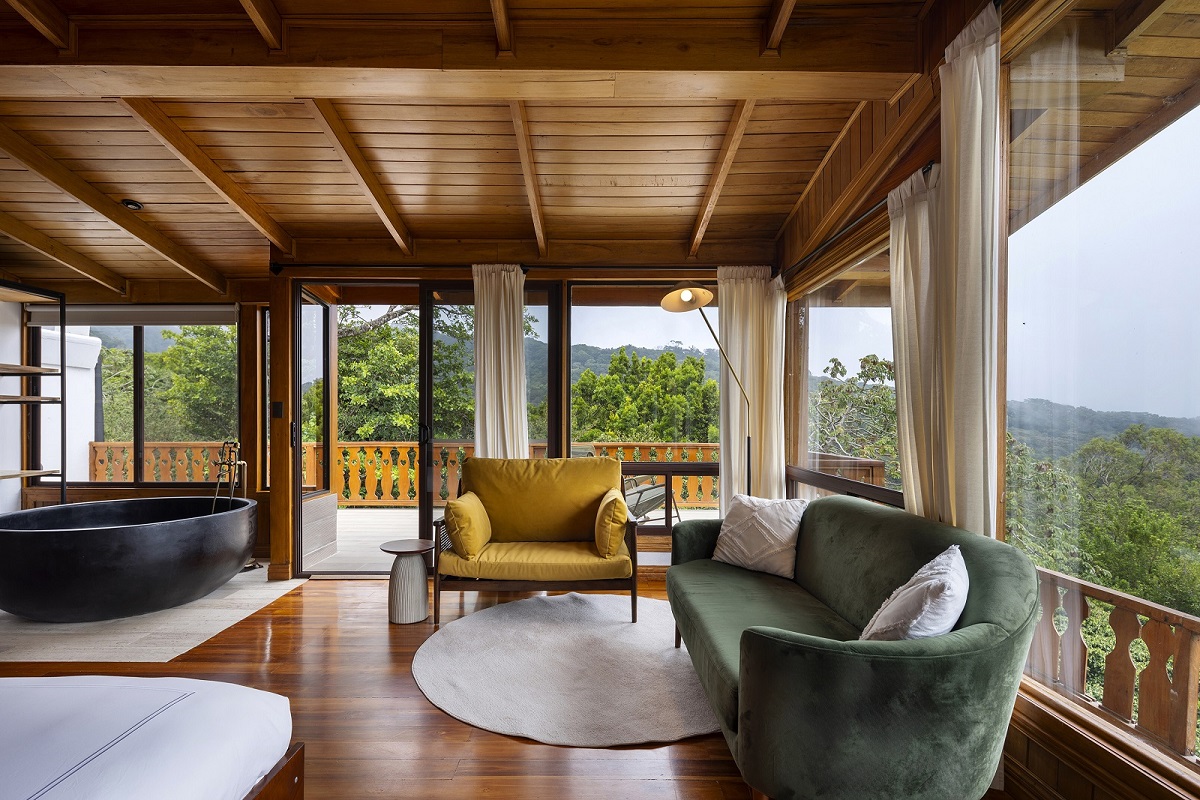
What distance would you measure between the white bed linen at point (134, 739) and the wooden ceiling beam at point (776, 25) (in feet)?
8.82

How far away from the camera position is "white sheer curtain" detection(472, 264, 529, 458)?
4.31 meters

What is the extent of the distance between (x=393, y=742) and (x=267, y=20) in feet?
8.97

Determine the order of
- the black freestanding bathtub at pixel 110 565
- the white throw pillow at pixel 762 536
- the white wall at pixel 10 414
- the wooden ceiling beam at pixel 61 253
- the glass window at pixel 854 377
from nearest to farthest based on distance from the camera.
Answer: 1. the white throw pillow at pixel 762 536
2. the glass window at pixel 854 377
3. the black freestanding bathtub at pixel 110 565
4. the wooden ceiling beam at pixel 61 253
5. the white wall at pixel 10 414

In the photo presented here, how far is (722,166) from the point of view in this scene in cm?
331

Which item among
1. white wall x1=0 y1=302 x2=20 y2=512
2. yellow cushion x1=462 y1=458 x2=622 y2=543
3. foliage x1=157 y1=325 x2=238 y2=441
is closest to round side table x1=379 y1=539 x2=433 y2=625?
yellow cushion x1=462 y1=458 x2=622 y2=543

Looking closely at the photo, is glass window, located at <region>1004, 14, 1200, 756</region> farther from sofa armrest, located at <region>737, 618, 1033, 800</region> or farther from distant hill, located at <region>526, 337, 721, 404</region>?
distant hill, located at <region>526, 337, 721, 404</region>

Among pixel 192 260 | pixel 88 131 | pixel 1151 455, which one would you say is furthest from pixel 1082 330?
pixel 192 260

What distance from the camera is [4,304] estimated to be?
5.04 meters

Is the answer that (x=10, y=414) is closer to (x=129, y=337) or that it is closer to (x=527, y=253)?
(x=129, y=337)

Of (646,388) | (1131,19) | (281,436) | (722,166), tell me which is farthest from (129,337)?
(1131,19)

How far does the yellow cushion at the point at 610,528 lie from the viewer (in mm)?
3279

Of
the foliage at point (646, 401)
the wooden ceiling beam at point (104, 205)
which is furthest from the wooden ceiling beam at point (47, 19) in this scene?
the foliage at point (646, 401)

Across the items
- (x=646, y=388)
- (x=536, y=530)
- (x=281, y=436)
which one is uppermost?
(x=646, y=388)

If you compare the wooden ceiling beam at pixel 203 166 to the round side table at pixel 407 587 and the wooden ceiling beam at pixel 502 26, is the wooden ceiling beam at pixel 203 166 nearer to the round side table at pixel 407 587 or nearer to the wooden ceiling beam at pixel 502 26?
the wooden ceiling beam at pixel 502 26
